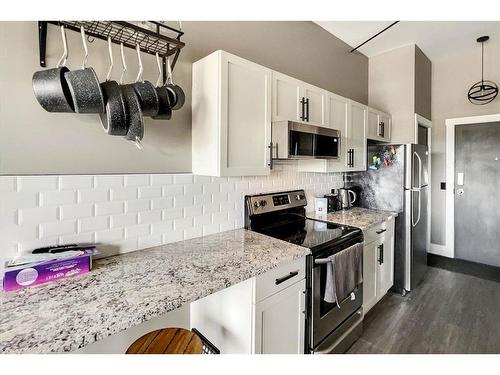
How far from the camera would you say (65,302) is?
94 cm

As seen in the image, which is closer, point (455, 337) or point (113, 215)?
point (113, 215)

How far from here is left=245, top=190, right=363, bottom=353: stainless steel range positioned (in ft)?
5.23

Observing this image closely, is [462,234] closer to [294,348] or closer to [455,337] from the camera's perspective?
[455,337]

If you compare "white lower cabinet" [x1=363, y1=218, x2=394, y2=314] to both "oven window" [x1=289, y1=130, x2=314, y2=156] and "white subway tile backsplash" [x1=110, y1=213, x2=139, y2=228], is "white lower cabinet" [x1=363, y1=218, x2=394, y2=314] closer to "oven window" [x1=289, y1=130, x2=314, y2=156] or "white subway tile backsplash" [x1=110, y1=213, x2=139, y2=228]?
"oven window" [x1=289, y1=130, x2=314, y2=156]

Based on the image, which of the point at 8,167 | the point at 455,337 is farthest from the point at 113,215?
the point at 455,337

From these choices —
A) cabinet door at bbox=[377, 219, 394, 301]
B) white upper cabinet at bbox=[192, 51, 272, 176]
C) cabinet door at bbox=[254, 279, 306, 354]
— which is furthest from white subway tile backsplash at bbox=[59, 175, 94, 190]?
cabinet door at bbox=[377, 219, 394, 301]

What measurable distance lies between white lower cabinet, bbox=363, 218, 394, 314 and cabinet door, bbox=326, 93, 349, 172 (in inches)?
26.1

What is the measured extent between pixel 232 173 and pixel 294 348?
1.10 m

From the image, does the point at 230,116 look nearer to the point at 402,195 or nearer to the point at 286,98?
the point at 286,98

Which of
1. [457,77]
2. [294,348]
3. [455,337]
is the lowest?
[455,337]

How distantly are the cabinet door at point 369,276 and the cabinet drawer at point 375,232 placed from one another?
1.9 inches

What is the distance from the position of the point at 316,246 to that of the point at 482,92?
3607 mm

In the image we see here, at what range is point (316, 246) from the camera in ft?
5.28

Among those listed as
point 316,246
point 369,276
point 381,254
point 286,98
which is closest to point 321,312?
point 316,246
